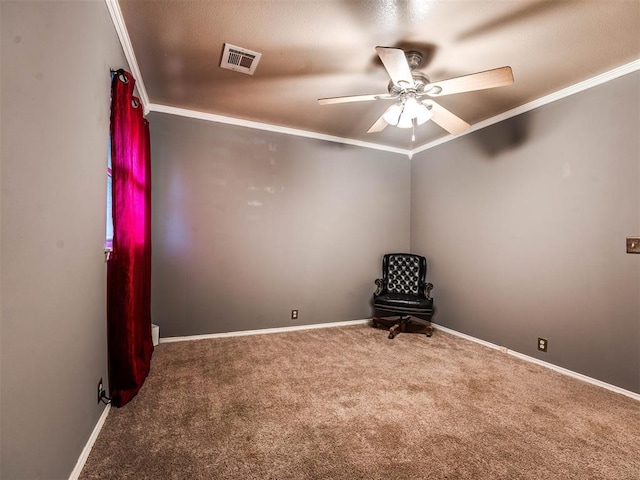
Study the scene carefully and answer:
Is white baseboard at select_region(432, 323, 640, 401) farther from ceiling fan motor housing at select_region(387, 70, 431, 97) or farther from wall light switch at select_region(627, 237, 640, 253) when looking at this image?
ceiling fan motor housing at select_region(387, 70, 431, 97)

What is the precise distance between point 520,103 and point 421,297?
250 centimetres

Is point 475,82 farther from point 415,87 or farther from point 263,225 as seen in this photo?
point 263,225

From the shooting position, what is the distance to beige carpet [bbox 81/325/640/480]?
1609 millimetres

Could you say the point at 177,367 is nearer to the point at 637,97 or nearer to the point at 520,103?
the point at 520,103

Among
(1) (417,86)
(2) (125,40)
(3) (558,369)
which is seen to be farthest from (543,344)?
(2) (125,40)

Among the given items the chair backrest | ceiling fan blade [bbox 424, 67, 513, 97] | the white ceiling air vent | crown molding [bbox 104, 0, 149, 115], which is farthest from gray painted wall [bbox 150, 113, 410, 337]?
ceiling fan blade [bbox 424, 67, 513, 97]

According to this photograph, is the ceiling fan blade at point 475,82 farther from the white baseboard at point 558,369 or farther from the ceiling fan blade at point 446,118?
the white baseboard at point 558,369

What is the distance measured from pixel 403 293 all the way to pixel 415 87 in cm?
280

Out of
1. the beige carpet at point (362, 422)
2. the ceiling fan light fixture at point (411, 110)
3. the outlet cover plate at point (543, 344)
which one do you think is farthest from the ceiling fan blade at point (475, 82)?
the outlet cover plate at point (543, 344)

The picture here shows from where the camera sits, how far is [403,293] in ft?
14.2

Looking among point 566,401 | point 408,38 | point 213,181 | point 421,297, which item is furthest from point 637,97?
point 213,181

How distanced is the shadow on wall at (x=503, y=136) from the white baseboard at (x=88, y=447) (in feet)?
14.2

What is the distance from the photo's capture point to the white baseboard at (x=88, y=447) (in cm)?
148

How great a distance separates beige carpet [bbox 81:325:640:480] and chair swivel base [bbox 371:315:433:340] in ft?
2.38
